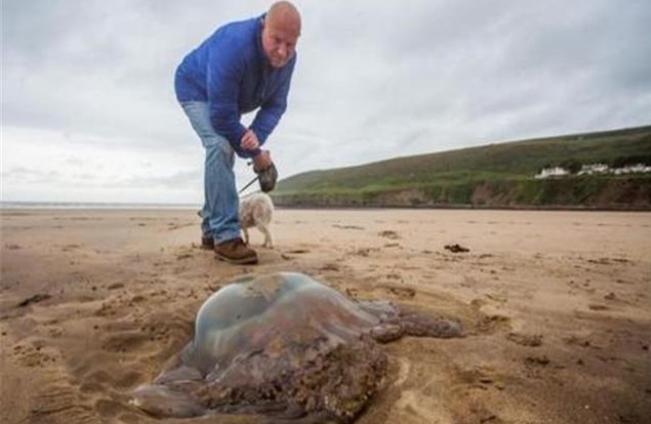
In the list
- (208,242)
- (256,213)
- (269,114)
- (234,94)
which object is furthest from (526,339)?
(256,213)

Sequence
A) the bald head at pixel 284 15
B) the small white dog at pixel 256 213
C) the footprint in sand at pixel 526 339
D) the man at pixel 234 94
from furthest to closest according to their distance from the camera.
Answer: the small white dog at pixel 256 213 → the man at pixel 234 94 → the bald head at pixel 284 15 → the footprint in sand at pixel 526 339

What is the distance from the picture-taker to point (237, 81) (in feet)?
16.5

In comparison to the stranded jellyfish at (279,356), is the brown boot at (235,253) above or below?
above

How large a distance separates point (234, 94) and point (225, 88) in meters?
0.11

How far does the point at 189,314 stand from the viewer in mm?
3430

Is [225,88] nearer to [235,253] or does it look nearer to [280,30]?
[280,30]

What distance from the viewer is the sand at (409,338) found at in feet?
7.41

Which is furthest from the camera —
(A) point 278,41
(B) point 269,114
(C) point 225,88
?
(B) point 269,114

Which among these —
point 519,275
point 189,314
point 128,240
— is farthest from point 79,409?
point 128,240

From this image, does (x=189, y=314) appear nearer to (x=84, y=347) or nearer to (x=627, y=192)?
(x=84, y=347)

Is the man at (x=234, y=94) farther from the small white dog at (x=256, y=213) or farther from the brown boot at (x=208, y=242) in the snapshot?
the small white dog at (x=256, y=213)

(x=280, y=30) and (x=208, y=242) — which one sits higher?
(x=280, y=30)

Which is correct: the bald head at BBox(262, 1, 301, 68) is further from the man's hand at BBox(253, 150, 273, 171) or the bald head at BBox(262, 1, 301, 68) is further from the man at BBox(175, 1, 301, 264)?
the man's hand at BBox(253, 150, 273, 171)

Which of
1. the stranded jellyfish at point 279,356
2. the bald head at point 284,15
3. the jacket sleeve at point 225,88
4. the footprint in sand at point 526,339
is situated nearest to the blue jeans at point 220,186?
the jacket sleeve at point 225,88
